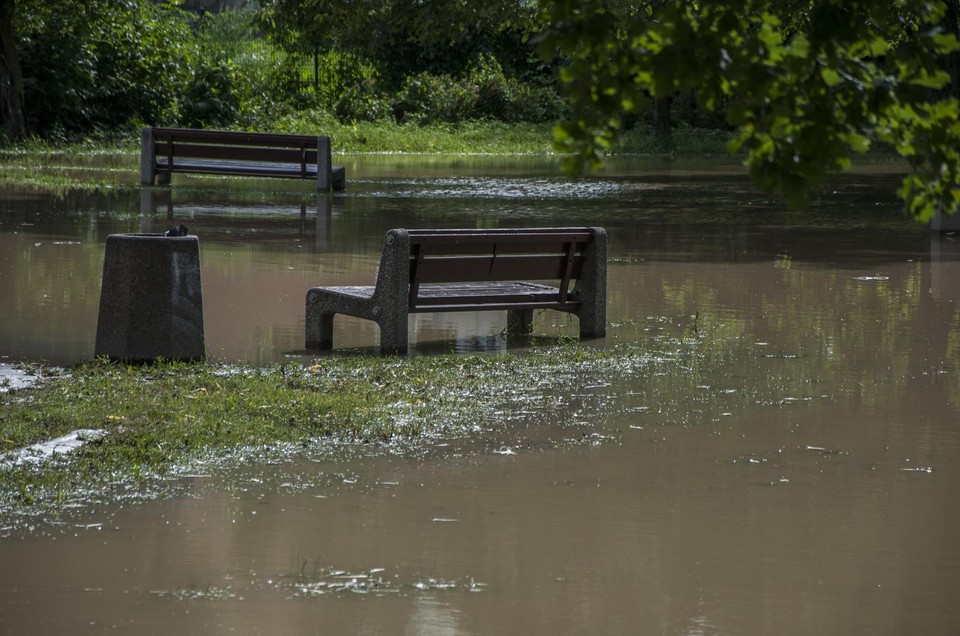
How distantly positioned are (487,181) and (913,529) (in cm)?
2221

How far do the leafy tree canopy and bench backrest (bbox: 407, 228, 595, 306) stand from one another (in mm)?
5867

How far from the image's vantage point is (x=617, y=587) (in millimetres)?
5426

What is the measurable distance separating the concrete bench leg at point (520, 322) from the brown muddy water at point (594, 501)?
228mm

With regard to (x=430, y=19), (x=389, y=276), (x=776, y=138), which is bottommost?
(x=389, y=276)

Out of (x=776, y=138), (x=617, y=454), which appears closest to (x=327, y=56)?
(x=617, y=454)

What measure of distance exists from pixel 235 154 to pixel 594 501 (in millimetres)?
18332

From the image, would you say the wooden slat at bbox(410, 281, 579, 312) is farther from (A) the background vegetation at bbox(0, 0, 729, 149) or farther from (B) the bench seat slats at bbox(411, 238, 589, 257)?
(A) the background vegetation at bbox(0, 0, 729, 149)

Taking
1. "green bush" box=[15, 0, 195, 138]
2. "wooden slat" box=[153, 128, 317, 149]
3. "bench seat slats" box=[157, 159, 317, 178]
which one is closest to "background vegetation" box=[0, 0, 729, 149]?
"green bush" box=[15, 0, 195, 138]

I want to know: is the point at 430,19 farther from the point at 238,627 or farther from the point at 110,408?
the point at 238,627

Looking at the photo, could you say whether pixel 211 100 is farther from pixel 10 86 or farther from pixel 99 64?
pixel 10 86

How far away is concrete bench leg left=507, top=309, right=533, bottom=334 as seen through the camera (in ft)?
36.9

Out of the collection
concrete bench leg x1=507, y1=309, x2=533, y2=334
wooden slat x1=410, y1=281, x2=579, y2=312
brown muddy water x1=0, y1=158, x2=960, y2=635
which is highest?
wooden slat x1=410, y1=281, x2=579, y2=312

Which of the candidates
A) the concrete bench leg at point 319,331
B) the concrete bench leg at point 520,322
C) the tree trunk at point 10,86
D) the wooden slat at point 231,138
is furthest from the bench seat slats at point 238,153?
the concrete bench leg at point 319,331

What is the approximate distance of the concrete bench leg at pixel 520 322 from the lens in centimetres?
1126
